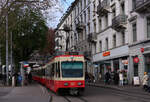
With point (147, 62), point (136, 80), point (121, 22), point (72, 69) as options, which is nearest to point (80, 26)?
point (121, 22)

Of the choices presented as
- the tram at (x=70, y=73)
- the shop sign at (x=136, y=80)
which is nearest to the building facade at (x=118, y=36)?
the shop sign at (x=136, y=80)

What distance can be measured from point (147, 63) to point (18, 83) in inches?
595

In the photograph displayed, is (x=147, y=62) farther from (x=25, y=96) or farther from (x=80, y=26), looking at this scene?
(x=80, y=26)

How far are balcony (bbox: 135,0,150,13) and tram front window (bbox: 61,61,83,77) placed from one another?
10.2 meters

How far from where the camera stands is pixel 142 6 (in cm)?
2502

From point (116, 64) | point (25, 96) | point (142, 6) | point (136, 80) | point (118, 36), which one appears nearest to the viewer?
point (25, 96)

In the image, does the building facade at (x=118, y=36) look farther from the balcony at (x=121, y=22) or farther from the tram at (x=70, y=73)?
the tram at (x=70, y=73)

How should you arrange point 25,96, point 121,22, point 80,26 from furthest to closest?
point 80,26 < point 121,22 < point 25,96

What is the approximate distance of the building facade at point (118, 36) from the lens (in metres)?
26.5

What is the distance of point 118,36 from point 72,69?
16992mm

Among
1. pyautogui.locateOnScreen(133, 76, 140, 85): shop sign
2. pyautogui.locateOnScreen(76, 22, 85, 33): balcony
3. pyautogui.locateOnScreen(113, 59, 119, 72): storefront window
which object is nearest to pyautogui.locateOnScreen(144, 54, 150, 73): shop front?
pyautogui.locateOnScreen(133, 76, 140, 85): shop sign

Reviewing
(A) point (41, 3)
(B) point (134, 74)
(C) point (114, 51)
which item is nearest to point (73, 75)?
(A) point (41, 3)

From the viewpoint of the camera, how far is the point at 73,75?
17.5m

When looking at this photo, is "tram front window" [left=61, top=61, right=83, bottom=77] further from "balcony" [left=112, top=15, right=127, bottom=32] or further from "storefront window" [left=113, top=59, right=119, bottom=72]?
"storefront window" [left=113, top=59, right=119, bottom=72]
